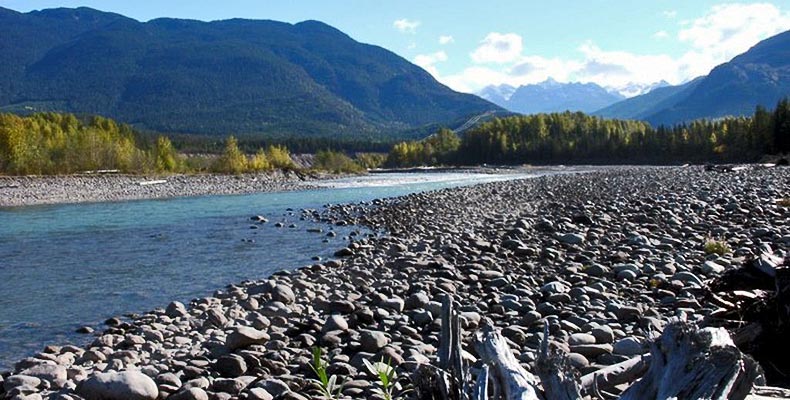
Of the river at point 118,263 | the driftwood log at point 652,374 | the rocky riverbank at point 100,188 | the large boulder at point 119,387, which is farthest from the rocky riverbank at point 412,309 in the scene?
the rocky riverbank at point 100,188

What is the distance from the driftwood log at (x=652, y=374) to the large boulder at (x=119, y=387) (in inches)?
105

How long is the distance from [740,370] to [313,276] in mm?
8764

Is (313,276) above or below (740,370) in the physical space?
below

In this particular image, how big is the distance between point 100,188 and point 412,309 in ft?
154

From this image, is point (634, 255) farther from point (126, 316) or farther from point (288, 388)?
point (126, 316)

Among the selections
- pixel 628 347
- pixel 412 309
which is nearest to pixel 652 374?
pixel 628 347

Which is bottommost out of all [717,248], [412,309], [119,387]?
[412,309]

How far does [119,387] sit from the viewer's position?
4.68 m

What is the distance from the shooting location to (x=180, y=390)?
15.6 feet

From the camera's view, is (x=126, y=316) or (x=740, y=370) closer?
(x=740, y=370)

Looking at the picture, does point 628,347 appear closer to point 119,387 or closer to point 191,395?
point 191,395

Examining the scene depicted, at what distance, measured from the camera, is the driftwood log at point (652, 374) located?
7.34 feet

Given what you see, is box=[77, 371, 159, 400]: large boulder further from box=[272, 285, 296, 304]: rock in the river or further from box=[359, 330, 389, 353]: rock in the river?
box=[272, 285, 296, 304]: rock in the river

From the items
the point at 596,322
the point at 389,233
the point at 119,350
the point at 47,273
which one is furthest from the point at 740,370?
the point at 389,233
